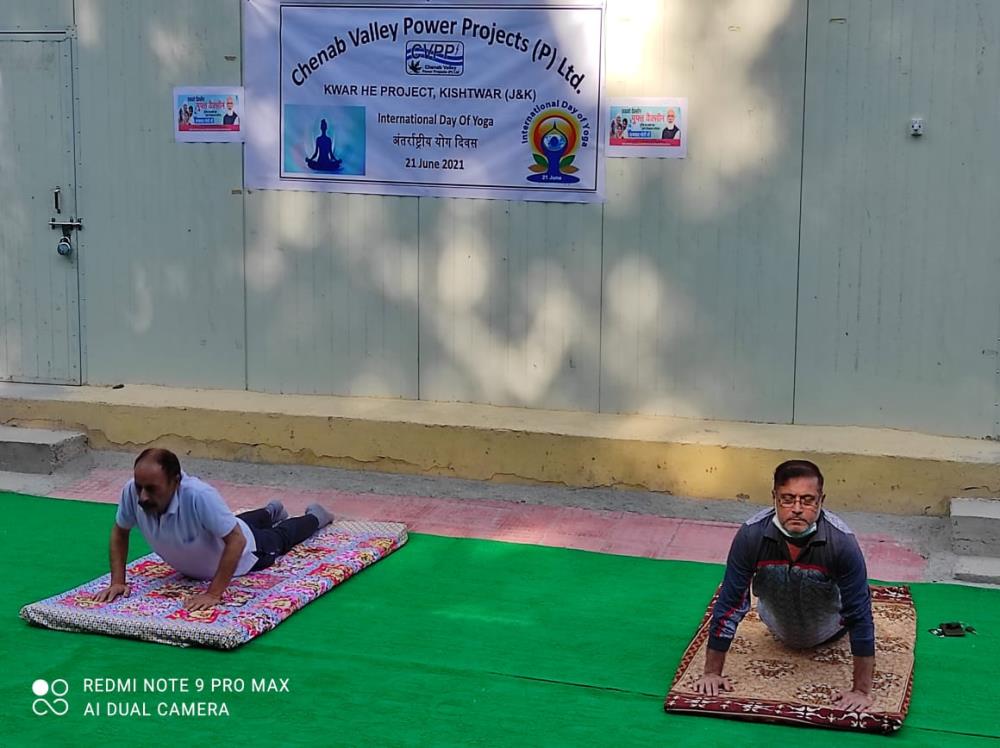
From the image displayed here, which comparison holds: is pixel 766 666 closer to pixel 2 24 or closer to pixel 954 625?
pixel 954 625

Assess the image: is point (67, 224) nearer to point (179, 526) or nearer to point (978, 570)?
point (179, 526)

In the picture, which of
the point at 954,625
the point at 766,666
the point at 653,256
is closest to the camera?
the point at 766,666

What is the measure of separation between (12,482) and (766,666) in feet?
17.3

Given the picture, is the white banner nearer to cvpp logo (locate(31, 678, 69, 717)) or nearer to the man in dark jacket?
the man in dark jacket

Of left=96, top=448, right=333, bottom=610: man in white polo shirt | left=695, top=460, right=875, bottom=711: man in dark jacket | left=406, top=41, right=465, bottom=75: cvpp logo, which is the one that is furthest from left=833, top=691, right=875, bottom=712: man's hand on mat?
left=406, top=41, right=465, bottom=75: cvpp logo

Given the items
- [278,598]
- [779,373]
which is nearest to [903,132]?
[779,373]

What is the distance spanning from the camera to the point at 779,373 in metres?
8.27

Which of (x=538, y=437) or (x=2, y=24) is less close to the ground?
(x=2, y=24)

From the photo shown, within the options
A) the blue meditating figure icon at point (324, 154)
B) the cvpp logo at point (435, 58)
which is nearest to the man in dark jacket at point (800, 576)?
the cvpp logo at point (435, 58)

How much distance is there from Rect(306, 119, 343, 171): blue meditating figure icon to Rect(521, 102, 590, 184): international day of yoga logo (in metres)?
1.26

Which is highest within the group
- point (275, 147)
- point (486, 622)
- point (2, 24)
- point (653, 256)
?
point (2, 24)

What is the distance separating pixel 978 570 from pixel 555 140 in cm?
352

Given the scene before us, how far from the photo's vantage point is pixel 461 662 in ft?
19.1

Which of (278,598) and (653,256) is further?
(653,256)
